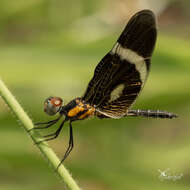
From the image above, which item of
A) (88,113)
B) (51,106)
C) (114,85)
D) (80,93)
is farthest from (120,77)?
(80,93)

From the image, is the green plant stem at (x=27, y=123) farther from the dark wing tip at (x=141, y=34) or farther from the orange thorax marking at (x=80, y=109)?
the orange thorax marking at (x=80, y=109)

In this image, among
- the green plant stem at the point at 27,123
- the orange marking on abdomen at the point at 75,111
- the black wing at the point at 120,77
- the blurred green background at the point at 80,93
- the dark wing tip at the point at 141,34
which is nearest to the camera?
the green plant stem at the point at 27,123

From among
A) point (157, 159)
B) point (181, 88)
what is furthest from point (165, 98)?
point (157, 159)

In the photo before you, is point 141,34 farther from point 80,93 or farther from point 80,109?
point 80,93

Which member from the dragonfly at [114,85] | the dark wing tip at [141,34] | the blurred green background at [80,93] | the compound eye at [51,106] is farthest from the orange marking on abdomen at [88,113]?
the blurred green background at [80,93]

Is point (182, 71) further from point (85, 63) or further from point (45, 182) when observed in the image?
point (45, 182)

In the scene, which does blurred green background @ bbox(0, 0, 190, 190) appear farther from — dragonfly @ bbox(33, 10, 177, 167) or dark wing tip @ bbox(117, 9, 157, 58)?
dark wing tip @ bbox(117, 9, 157, 58)
